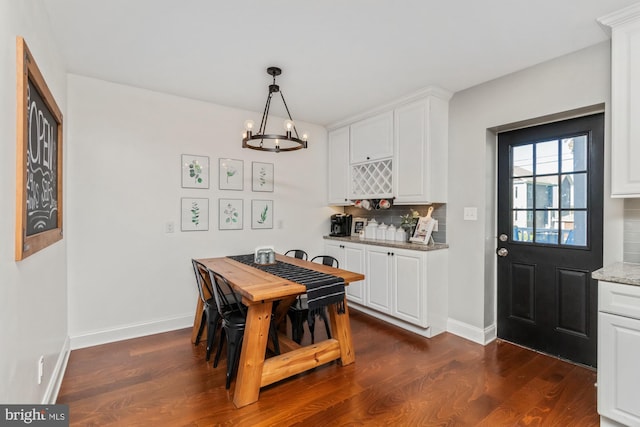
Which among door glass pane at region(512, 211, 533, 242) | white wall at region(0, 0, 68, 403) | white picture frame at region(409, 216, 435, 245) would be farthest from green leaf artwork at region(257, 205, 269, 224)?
door glass pane at region(512, 211, 533, 242)

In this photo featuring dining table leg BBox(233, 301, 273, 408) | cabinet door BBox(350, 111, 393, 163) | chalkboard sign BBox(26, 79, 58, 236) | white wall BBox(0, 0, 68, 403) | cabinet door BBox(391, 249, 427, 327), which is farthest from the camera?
cabinet door BBox(350, 111, 393, 163)

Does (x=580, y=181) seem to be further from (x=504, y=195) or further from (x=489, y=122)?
(x=489, y=122)

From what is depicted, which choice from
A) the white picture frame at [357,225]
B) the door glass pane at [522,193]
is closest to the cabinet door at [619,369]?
the door glass pane at [522,193]

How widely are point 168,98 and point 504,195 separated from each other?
350 cm

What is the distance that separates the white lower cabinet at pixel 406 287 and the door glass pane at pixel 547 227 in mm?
854

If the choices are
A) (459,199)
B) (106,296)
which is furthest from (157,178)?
(459,199)

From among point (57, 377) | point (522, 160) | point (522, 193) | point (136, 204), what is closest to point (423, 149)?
point (522, 160)

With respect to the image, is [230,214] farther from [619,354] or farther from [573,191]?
[619,354]

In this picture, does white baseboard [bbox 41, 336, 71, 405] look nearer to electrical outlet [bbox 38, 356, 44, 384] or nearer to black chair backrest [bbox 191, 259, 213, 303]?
electrical outlet [bbox 38, 356, 44, 384]

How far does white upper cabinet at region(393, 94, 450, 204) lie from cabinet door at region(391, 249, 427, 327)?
1.98ft

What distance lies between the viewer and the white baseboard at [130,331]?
9.51 ft

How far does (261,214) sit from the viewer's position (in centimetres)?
394

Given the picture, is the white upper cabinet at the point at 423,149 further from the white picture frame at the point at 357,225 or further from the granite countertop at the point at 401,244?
the white picture frame at the point at 357,225

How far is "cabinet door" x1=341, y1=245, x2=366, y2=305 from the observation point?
12.5 ft
